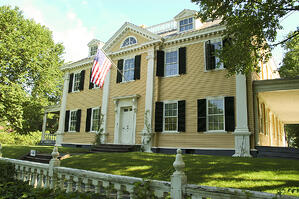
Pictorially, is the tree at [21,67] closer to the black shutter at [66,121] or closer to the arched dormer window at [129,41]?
the black shutter at [66,121]

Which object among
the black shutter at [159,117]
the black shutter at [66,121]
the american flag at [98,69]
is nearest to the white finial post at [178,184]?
the american flag at [98,69]

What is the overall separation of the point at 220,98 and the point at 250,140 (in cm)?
250

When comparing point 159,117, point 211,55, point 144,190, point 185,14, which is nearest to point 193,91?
point 211,55

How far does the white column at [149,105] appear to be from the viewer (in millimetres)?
12982

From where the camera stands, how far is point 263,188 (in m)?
4.89

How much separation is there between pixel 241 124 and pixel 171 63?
557cm

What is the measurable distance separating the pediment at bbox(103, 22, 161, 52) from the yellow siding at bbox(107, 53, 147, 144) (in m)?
1.00

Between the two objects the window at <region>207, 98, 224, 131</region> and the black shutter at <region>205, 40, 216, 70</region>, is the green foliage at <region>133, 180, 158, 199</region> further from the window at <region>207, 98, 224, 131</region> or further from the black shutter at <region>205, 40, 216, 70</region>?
the black shutter at <region>205, 40, 216, 70</region>

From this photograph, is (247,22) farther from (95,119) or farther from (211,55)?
(95,119)

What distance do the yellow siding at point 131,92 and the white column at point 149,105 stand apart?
0.40 m

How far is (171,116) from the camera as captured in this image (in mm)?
12961

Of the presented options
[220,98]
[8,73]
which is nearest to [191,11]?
[220,98]

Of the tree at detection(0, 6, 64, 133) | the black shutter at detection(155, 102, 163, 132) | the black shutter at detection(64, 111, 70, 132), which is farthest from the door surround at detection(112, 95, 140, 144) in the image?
the tree at detection(0, 6, 64, 133)

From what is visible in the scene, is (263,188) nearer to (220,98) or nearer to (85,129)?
(220,98)
